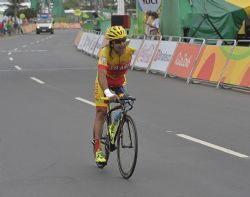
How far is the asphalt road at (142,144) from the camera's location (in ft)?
20.9

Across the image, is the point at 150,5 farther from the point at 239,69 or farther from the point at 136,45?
the point at 239,69

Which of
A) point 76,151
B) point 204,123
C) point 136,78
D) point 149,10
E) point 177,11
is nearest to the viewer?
point 76,151

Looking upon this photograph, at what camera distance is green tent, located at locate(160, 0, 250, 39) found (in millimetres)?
22641

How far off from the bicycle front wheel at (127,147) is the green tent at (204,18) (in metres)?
16.4

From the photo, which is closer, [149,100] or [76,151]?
[76,151]

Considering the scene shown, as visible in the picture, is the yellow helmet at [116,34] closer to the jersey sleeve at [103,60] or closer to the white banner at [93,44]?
the jersey sleeve at [103,60]

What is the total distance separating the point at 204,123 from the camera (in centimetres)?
1059

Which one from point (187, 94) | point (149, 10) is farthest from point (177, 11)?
point (187, 94)

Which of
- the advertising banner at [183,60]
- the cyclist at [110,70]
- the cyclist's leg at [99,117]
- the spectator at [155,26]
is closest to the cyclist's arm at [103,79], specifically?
the cyclist at [110,70]

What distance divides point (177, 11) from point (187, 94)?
10384 mm

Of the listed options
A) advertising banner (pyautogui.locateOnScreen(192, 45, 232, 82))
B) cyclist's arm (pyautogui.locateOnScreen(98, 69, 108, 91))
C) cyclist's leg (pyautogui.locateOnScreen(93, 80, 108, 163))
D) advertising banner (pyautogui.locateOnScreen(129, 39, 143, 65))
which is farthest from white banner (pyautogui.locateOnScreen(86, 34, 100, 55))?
cyclist's arm (pyautogui.locateOnScreen(98, 69, 108, 91))

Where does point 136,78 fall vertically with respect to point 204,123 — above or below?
below

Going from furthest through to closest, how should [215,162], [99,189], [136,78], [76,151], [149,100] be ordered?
[136,78]
[149,100]
[76,151]
[215,162]
[99,189]

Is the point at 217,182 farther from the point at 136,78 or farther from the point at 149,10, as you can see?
the point at 149,10
